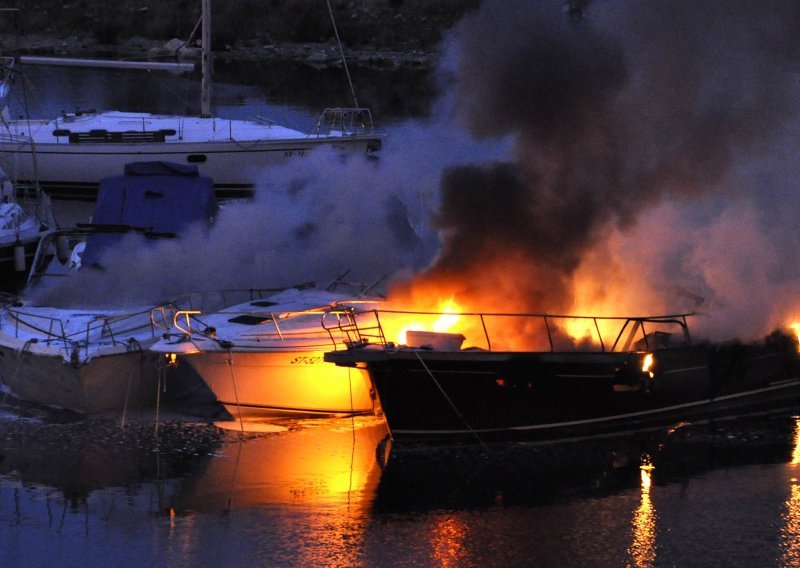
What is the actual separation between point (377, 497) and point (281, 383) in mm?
4352

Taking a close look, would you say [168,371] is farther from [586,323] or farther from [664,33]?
[664,33]

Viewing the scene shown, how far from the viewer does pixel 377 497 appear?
18.2m

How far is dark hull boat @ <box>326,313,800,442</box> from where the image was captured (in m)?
20.3

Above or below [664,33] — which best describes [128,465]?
below

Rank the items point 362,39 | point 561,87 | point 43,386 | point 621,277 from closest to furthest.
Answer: point 43,386, point 621,277, point 561,87, point 362,39

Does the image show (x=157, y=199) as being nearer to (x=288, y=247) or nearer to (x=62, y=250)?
(x=62, y=250)

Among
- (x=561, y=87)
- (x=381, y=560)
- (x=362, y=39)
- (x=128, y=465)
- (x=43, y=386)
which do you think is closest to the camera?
(x=381, y=560)

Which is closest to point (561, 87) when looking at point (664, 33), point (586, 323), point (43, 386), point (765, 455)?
point (664, 33)

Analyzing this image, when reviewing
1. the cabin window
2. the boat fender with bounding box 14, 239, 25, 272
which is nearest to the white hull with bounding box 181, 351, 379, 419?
the cabin window

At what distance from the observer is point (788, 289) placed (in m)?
23.9

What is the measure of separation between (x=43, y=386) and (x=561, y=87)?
11.8 m

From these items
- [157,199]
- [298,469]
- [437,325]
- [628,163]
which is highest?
[157,199]

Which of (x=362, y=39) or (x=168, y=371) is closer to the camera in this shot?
(x=168, y=371)

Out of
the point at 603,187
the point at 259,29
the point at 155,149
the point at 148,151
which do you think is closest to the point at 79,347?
the point at 603,187
